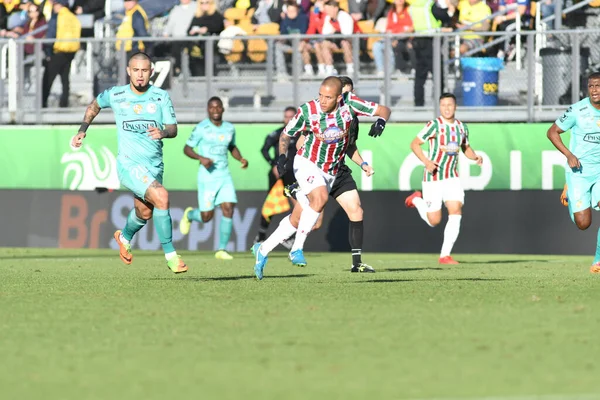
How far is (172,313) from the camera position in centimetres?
983

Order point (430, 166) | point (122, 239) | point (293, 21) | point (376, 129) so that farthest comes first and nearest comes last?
point (293, 21)
point (430, 166)
point (122, 239)
point (376, 129)

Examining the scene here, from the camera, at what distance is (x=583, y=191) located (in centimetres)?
1481

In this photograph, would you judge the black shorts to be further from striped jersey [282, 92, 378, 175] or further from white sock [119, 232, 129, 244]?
white sock [119, 232, 129, 244]

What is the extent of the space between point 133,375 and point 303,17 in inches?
688

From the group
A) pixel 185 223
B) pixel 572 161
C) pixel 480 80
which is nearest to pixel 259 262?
pixel 572 161

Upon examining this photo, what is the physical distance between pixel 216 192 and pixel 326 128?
6.02m

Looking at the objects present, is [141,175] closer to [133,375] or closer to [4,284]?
[4,284]

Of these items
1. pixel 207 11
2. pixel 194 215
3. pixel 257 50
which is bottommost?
pixel 194 215

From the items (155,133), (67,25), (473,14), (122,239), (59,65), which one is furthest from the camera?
(67,25)

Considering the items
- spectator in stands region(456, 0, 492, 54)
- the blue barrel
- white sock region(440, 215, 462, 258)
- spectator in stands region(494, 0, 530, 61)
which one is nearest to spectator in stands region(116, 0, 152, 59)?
spectator in stands region(456, 0, 492, 54)

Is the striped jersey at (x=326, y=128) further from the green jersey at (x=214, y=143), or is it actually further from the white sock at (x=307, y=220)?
the green jersey at (x=214, y=143)

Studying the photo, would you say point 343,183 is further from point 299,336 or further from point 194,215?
point 299,336

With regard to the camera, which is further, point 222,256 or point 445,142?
point 222,256

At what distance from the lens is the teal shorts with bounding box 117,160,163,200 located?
43.8ft
